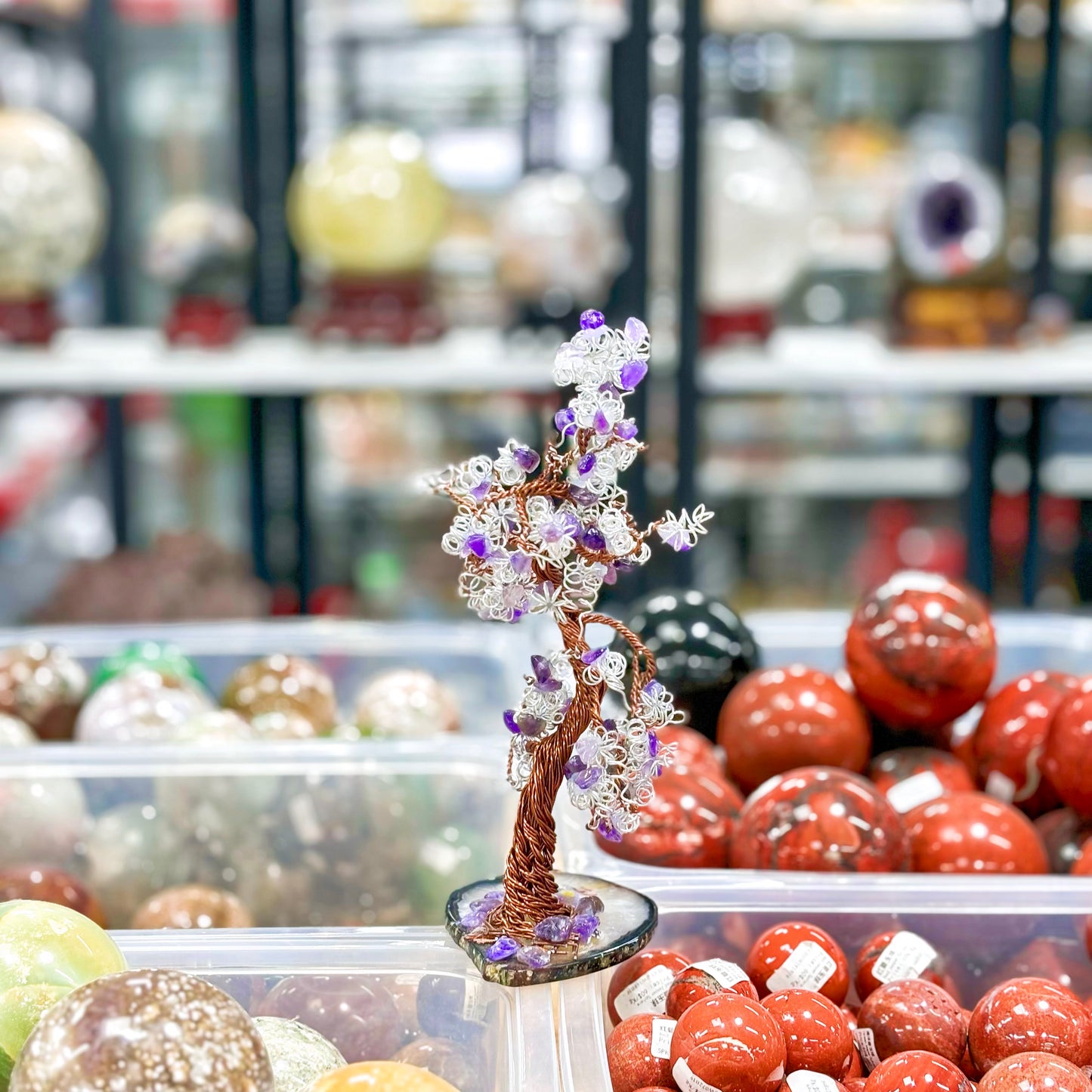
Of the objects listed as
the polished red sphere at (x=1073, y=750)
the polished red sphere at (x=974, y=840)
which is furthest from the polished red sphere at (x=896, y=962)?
the polished red sphere at (x=1073, y=750)

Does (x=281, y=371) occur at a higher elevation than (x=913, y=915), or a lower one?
higher

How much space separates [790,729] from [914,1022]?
12.9 inches

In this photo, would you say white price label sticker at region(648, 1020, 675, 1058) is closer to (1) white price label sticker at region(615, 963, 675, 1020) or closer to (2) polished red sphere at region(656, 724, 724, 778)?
(1) white price label sticker at region(615, 963, 675, 1020)

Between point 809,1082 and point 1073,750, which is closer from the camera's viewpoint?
point 809,1082

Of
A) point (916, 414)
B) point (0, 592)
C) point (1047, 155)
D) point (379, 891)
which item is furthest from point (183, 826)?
point (916, 414)

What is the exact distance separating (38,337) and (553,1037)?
1.87 m

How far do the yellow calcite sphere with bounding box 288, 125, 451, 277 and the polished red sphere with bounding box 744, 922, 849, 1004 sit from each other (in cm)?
159

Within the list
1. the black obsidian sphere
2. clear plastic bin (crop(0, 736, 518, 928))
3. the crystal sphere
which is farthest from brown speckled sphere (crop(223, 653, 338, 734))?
the crystal sphere

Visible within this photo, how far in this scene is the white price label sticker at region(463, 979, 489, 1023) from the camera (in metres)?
0.76

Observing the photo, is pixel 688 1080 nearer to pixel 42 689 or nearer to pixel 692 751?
pixel 692 751

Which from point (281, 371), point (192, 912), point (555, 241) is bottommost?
point (192, 912)

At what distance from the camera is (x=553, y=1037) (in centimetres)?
72

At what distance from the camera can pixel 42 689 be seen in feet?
4.21

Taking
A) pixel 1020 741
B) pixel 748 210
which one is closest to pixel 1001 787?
pixel 1020 741
